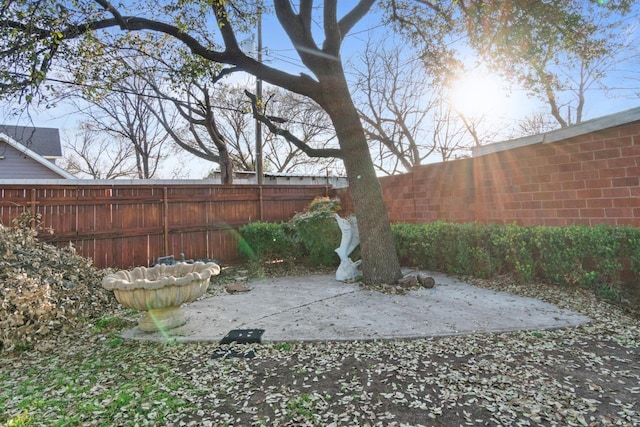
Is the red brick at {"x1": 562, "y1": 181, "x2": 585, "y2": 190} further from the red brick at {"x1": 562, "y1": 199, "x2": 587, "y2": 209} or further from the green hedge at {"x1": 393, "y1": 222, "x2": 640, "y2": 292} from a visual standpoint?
the green hedge at {"x1": 393, "y1": 222, "x2": 640, "y2": 292}

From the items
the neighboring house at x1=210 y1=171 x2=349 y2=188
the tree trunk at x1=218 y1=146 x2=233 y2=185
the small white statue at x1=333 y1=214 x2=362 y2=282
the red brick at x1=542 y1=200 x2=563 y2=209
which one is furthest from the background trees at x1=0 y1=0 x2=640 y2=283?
the neighboring house at x1=210 y1=171 x2=349 y2=188

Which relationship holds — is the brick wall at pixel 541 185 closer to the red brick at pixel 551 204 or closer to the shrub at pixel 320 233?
the red brick at pixel 551 204

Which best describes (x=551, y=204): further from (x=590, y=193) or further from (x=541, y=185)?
(x=590, y=193)

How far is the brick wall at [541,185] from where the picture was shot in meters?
3.75

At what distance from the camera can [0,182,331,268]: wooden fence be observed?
5020 millimetres

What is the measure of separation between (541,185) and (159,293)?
16.3 ft

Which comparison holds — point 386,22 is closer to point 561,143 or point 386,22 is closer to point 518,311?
point 561,143

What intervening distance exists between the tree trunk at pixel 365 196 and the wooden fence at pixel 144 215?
3.25 meters

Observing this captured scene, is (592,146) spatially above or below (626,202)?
above

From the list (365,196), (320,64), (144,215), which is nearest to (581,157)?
(365,196)

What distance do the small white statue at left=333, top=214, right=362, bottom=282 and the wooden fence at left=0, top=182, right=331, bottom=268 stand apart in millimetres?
2631

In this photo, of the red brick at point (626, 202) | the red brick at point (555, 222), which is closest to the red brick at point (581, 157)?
the red brick at point (626, 202)

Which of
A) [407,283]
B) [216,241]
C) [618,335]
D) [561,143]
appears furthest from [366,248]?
[216,241]

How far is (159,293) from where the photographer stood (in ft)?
9.55
